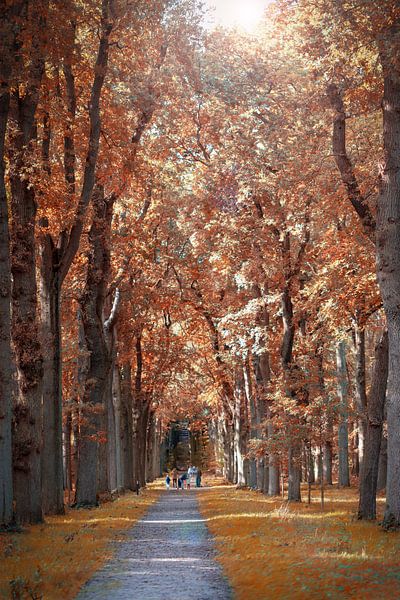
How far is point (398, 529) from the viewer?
16.9 meters

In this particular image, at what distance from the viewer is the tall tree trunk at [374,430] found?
20.5 meters


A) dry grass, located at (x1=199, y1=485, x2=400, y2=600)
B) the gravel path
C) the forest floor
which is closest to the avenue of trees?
the forest floor

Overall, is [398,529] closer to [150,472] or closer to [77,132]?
[77,132]

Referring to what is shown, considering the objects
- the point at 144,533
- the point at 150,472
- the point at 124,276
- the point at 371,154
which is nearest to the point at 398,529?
the point at 144,533

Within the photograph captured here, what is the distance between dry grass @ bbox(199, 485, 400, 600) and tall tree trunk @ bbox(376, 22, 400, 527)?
122 cm

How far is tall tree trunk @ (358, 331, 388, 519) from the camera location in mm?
20469

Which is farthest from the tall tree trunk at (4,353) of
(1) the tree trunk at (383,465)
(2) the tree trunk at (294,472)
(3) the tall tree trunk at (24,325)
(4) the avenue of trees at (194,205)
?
(1) the tree trunk at (383,465)

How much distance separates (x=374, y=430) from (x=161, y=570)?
9221 millimetres

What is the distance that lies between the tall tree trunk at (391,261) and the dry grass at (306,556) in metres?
1.22

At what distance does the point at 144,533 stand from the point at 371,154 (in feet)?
36.6

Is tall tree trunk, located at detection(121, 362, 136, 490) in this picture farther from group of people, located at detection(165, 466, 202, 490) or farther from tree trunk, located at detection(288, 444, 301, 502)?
tree trunk, located at detection(288, 444, 301, 502)

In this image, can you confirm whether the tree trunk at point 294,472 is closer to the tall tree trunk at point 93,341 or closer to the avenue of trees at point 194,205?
the avenue of trees at point 194,205

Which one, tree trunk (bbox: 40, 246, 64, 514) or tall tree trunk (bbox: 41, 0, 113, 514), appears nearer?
tall tree trunk (bbox: 41, 0, 113, 514)

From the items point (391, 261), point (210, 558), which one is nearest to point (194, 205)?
point (391, 261)
